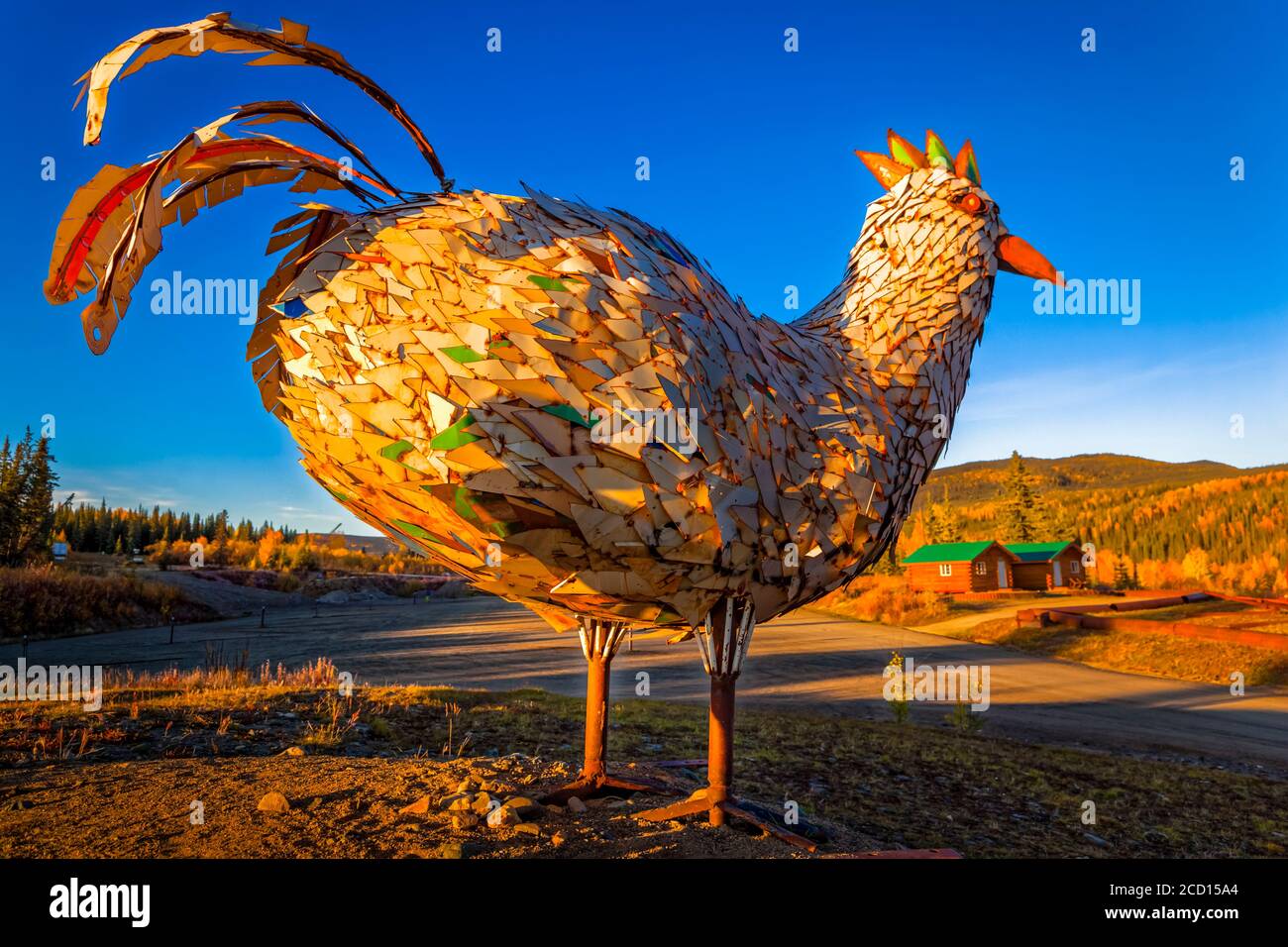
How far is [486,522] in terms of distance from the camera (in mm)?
2439

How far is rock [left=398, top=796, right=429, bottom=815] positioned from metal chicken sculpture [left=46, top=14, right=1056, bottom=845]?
1.22 m

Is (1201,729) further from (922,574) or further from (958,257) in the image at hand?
(922,574)

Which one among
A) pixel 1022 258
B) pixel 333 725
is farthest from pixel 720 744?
pixel 333 725

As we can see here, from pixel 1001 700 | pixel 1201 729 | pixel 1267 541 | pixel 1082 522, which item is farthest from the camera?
pixel 1082 522

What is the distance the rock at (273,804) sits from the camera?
3.31 meters

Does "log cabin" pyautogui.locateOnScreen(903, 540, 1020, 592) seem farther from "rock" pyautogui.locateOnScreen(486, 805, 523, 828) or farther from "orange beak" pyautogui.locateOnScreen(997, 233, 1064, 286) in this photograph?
"rock" pyautogui.locateOnScreen(486, 805, 523, 828)

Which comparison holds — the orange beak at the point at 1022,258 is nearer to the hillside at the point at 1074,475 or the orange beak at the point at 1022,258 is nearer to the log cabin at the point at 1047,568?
the log cabin at the point at 1047,568

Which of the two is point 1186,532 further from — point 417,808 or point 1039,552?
point 417,808

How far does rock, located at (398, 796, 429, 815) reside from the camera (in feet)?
11.1

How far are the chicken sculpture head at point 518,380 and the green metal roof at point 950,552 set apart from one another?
32069 mm

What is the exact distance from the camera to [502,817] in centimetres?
334

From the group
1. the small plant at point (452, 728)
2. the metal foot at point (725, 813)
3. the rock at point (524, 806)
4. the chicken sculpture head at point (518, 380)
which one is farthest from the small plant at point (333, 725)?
the chicken sculpture head at point (518, 380)
